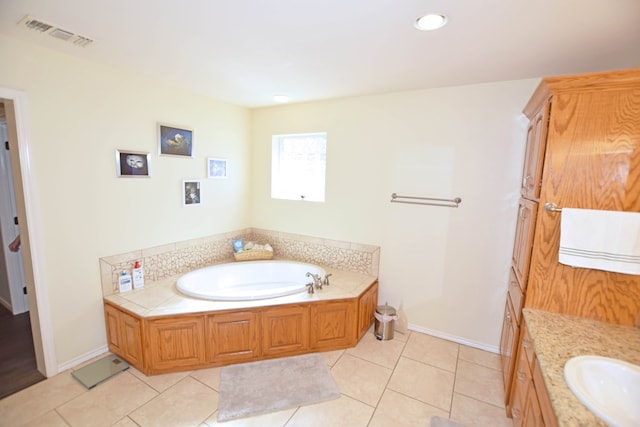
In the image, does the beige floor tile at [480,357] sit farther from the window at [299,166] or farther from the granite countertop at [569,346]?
the window at [299,166]

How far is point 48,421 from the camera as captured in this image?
183cm

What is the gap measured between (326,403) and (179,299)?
4.95 feet

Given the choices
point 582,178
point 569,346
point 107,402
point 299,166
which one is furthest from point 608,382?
point 299,166

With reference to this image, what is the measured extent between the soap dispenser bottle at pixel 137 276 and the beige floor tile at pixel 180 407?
101cm

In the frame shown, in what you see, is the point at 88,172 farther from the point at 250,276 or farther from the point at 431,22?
the point at 431,22

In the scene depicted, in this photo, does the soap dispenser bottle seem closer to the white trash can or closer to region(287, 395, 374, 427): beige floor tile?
region(287, 395, 374, 427): beige floor tile

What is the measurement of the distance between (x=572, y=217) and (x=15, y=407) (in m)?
3.74

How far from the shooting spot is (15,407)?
6.31ft

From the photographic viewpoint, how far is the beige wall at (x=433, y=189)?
8.29 ft

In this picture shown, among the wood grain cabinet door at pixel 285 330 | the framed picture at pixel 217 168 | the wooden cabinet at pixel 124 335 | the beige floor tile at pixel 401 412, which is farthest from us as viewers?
the framed picture at pixel 217 168

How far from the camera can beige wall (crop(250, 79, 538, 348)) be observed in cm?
253

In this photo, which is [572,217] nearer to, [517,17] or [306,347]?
[517,17]

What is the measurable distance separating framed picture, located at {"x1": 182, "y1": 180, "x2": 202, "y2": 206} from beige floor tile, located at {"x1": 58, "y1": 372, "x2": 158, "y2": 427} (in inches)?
67.3

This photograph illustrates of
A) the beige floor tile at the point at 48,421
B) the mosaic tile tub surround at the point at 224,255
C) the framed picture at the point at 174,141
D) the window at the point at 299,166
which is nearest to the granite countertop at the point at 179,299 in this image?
the mosaic tile tub surround at the point at 224,255
